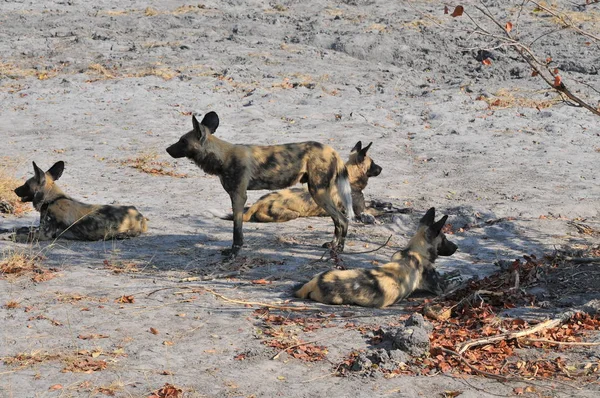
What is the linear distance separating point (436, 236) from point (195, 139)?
2225mm

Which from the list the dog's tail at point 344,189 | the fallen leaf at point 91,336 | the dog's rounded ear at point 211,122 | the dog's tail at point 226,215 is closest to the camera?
the fallen leaf at point 91,336

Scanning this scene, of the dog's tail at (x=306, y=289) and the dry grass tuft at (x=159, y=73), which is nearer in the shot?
the dog's tail at (x=306, y=289)

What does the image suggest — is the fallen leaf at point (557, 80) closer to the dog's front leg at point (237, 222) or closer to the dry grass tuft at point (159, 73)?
the dog's front leg at point (237, 222)

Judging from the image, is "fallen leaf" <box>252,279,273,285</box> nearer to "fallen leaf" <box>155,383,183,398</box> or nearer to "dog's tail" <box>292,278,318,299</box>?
"dog's tail" <box>292,278,318,299</box>

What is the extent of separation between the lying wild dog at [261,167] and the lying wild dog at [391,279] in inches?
39.9

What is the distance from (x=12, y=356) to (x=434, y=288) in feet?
10.5

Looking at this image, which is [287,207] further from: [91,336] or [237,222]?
[91,336]

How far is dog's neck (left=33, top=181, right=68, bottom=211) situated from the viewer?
7.91 metres

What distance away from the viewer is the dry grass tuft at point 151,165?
10594 millimetres

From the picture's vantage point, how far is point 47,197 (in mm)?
7934

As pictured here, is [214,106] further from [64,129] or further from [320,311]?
[320,311]

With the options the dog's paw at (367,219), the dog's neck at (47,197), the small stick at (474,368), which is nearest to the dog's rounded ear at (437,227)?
the dog's paw at (367,219)

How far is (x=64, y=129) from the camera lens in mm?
12617

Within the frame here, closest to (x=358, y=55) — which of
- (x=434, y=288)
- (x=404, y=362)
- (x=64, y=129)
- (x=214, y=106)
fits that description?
(x=214, y=106)
